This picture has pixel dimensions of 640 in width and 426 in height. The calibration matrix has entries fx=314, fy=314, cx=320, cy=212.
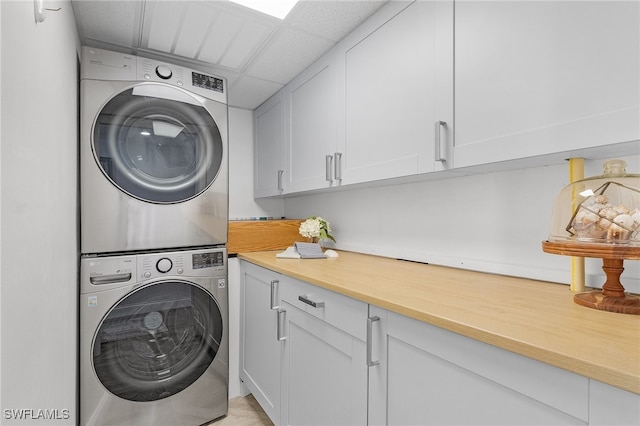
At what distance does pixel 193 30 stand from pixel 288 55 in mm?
530

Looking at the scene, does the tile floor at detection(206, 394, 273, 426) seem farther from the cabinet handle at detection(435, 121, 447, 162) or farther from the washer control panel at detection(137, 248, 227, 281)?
the cabinet handle at detection(435, 121, 447, 162)

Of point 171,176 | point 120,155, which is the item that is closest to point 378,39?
point 171,176

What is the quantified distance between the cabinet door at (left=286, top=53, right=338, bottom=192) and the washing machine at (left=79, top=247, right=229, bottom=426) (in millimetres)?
713

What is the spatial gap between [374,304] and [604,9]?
980 mm

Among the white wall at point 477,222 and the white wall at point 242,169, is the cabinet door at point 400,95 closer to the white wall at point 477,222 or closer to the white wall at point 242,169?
the white wall at point 477,222

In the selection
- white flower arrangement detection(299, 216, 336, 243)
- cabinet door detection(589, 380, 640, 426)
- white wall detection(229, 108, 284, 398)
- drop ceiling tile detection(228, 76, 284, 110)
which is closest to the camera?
cabinet door detection(589, 380, 640, 426)

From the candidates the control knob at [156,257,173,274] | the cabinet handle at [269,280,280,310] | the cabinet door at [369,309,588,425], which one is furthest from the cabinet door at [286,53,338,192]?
the cabinet door at [369,309,588,425]

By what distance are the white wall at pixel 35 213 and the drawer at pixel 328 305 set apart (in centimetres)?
83

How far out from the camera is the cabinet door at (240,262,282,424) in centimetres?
163

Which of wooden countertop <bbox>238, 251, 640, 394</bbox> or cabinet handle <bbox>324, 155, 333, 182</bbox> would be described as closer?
wooden countertop <bbox>238, 251, 640, 394</bbox>

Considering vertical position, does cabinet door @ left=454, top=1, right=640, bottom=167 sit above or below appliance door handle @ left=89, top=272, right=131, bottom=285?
above

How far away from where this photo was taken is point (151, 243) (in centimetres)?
166

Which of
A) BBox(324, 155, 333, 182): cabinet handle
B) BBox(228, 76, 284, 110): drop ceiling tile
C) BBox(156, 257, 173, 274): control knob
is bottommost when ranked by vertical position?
BBox(156, 257, 173, 274): control knob

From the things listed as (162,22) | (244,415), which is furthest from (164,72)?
(244,415)
